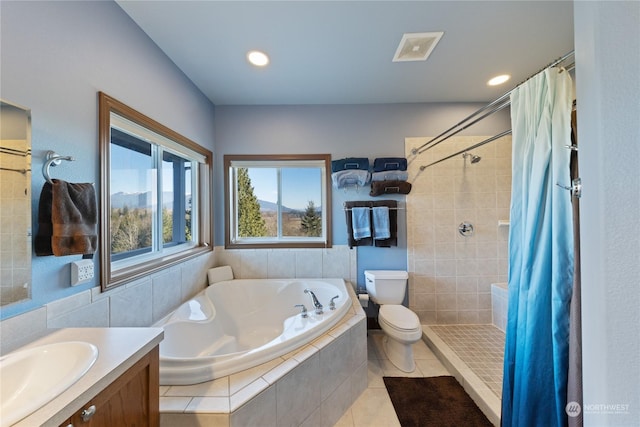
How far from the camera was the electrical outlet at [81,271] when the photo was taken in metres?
1.03

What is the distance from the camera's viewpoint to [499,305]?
235 centimetres

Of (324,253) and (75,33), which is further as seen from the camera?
(324,253)

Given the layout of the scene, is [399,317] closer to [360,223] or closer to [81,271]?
[360,223]

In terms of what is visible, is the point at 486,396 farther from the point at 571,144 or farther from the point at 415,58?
the point at 415,58

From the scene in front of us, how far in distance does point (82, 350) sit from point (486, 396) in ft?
7.18

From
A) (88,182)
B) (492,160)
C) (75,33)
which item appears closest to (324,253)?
(88,182)

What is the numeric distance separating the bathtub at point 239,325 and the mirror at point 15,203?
25.1 inches

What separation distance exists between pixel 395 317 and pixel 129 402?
1820mm

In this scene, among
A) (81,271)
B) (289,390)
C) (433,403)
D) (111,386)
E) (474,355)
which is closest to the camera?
(111,386)

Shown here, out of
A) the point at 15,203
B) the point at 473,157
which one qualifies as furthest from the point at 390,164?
the point at 15,203

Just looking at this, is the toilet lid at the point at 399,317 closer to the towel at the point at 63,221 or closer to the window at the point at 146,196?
the window at the point at 146,196

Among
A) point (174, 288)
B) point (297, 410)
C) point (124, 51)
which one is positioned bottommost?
point (297, 410)

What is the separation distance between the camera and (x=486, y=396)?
1.51 meters

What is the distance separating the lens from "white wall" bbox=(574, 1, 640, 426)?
1.78 ft
